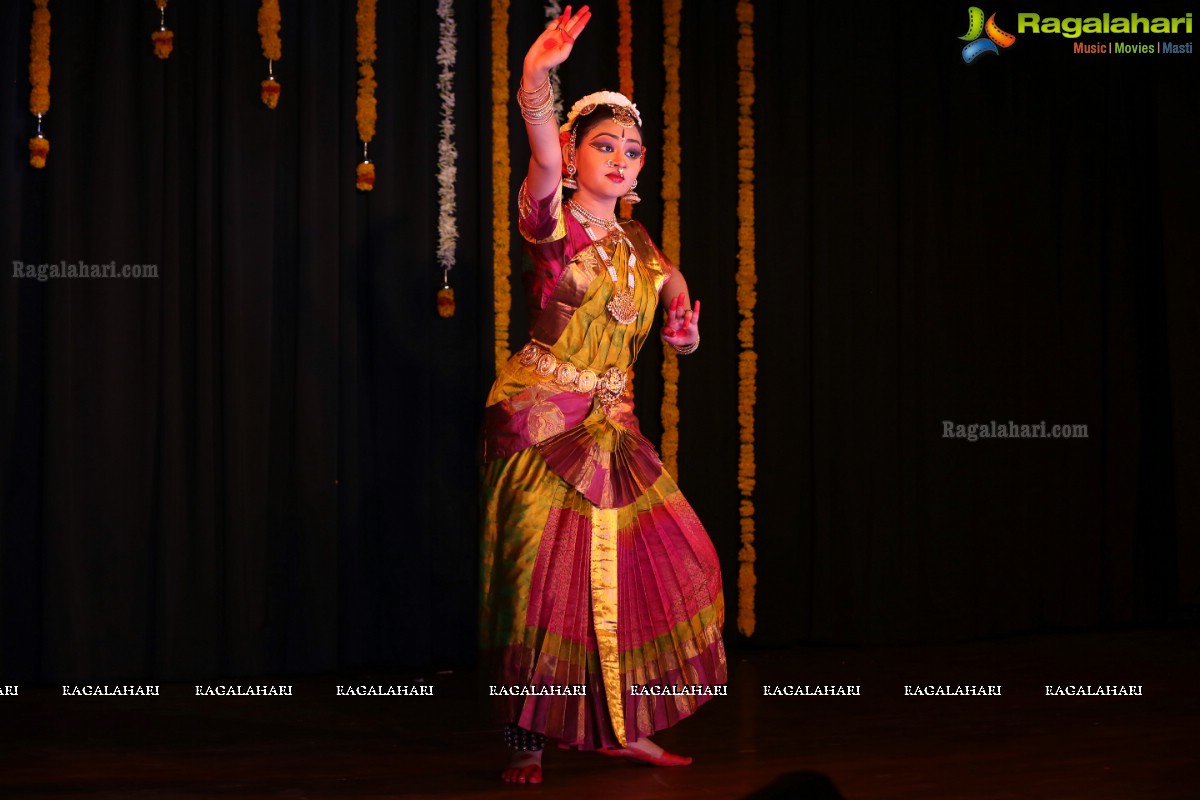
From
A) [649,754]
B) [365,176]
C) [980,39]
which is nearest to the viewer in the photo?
[649,754]

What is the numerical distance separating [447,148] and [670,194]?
0.81m

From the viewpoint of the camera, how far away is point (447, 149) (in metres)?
4.43

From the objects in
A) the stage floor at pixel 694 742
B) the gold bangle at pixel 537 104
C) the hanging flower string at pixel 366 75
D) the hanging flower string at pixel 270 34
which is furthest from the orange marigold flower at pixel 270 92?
the stage floor at pixel 694 742

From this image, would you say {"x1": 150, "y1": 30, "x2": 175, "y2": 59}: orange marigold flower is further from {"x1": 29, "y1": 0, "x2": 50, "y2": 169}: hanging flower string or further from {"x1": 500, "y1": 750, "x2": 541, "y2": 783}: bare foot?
{"x1": 500, "y1": 750, "x2": 541, "y2": 783}: bare foot

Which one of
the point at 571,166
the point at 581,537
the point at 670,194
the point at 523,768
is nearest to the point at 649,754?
the point at 523,768

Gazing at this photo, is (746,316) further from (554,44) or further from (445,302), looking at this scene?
(554,44)

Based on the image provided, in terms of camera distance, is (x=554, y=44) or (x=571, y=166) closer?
(x=554, y=44)

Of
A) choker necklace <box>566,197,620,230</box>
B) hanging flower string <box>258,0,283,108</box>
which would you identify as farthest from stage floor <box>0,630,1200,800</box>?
hanging flower string <box>258,0,283,108</box>

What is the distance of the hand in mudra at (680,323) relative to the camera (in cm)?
315

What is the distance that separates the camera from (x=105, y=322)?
411 cm

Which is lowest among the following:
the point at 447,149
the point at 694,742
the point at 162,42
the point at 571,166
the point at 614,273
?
the point at 694,742

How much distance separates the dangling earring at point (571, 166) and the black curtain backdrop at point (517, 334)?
4.29 ft

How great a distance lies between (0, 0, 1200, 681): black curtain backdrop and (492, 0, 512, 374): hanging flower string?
46 millimetres

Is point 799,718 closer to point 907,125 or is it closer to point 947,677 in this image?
point 947,677
